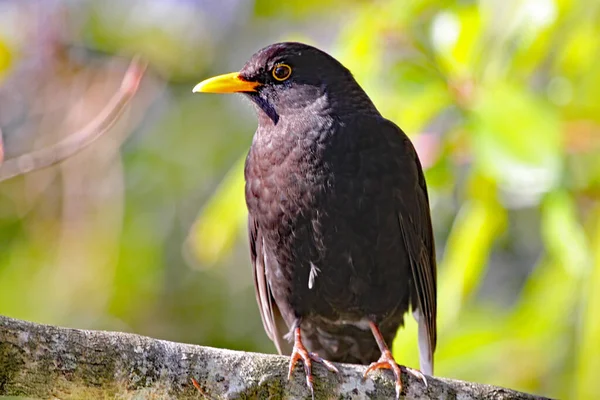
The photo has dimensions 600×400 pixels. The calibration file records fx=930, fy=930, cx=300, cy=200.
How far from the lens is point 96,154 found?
6.38 meters

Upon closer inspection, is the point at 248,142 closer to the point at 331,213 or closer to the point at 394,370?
the point at 331,213

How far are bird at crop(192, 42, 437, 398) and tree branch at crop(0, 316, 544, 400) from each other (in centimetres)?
51

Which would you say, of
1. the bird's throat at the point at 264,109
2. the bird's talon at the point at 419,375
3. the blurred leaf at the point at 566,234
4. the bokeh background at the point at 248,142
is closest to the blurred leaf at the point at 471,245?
the bokeh background at the point at 248,142

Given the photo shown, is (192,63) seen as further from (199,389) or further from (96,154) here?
(199,389)

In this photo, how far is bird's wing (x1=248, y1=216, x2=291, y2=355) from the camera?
4520 mm

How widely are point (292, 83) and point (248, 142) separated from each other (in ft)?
10.9

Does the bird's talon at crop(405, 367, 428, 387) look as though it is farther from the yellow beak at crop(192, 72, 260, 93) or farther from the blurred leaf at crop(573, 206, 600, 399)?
the yellow beak at crop(192, 72, 260, 93)

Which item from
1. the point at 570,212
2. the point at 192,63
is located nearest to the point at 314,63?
the point at 570,212

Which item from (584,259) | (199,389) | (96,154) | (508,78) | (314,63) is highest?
(96,154)

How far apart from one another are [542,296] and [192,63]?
13.9 feet

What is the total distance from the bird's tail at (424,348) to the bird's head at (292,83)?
108 centimetres

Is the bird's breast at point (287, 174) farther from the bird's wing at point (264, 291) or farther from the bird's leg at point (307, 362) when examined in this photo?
the bird's leg at point (307, 362)

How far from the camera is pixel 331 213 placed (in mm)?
4148

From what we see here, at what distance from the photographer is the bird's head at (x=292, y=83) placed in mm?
4539
